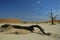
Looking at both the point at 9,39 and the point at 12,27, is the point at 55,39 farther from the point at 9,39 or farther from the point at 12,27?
the point at 12,27

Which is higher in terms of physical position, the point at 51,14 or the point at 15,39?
the point at 51,14

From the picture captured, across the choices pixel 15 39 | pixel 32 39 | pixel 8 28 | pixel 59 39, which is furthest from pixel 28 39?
pixel 8 28

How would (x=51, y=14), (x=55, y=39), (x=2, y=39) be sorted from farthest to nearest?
(x=51, y=14), (x=55, y=39), (x=2, y=39)

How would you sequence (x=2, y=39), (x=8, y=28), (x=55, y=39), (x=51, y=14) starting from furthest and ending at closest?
(x=51, y=14) < (x=8, y=28) < (x=55, y=39) < (x=2, y=39)

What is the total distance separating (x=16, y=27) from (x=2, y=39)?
6.86 metres

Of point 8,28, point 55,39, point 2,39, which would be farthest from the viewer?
point 8,28

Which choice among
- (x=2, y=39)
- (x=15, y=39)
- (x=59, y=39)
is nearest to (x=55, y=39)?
(x=59, y=39)

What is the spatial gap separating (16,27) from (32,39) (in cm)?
645

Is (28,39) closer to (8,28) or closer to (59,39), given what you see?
(59,39)

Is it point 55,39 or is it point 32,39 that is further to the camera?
point 55,39

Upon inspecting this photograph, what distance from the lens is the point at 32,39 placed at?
41.1 feet

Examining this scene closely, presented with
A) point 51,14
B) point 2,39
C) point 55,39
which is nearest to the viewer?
point 2,39

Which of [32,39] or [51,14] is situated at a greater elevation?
[51,14]

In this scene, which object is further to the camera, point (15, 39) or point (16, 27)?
point (16, 27)
